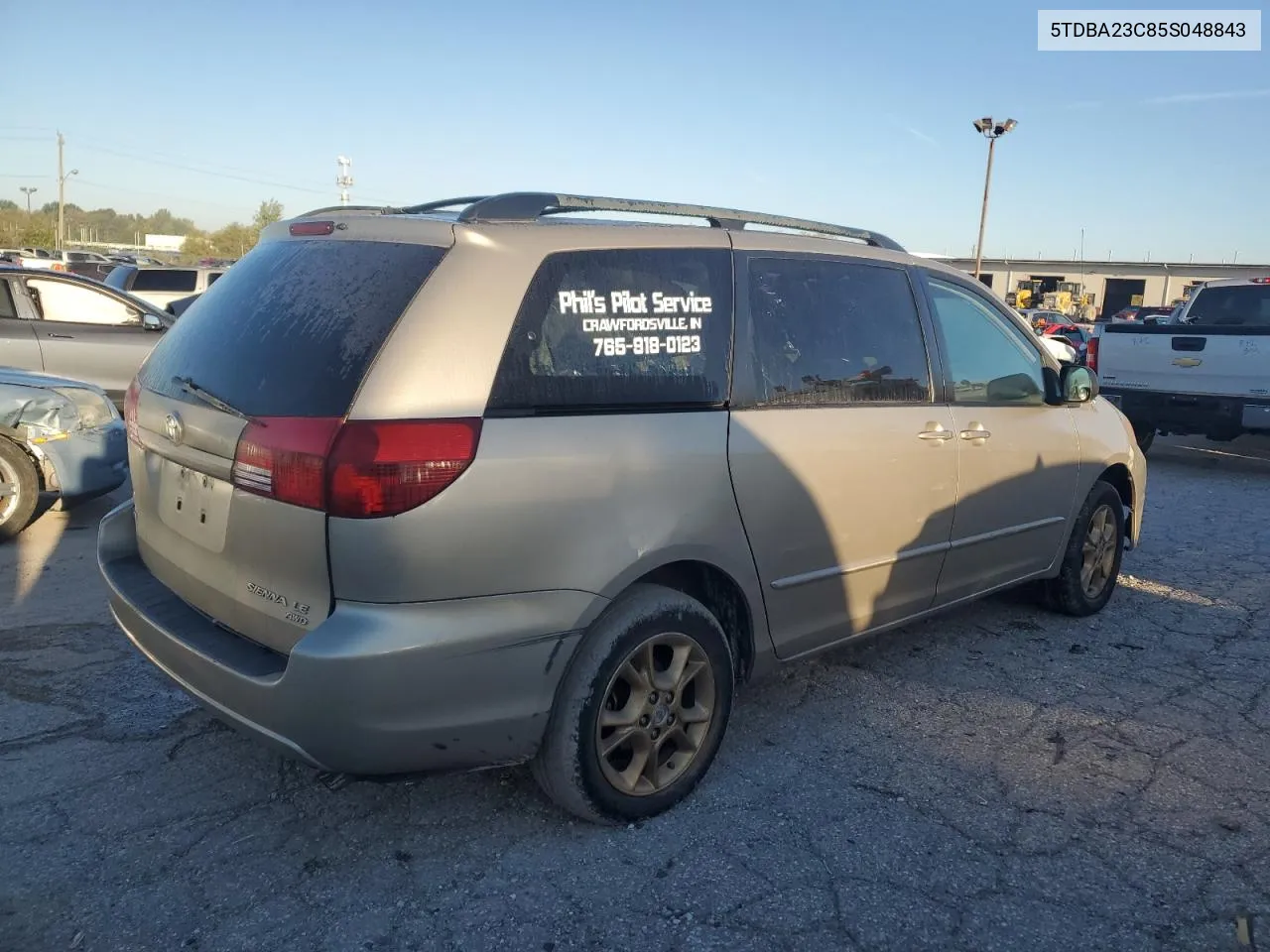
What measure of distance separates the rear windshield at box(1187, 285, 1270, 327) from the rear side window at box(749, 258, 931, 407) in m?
8.56

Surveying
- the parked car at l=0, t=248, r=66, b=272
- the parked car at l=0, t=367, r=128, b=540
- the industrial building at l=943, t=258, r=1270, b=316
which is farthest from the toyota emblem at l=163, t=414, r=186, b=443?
the industrial building at l=943, t=258, r=1270, b=316

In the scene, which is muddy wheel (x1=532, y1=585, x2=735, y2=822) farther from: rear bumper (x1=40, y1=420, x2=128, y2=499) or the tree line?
the tree line

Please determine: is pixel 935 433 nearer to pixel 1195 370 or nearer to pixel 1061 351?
pixel 1195 370

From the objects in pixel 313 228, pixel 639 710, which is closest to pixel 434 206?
pixel 313 228

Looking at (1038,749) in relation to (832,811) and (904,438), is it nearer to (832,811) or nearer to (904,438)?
(832,811)

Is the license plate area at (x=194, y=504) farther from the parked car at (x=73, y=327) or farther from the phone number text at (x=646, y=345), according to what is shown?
the parked car at (x=73, y=327)

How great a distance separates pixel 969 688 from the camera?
4117mm

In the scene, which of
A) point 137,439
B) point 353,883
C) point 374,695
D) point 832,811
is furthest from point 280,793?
point 832,811

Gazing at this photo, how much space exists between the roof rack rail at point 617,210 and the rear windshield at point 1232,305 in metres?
8.49

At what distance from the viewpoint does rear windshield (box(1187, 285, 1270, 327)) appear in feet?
34.5

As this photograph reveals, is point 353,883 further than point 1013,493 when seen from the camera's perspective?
No

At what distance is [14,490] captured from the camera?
5.74 m

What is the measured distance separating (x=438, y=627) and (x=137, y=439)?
139cm

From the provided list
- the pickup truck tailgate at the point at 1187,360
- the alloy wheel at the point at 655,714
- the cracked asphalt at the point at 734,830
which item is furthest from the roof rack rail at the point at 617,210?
the pickup truck tailgate at the point at 1187,360
